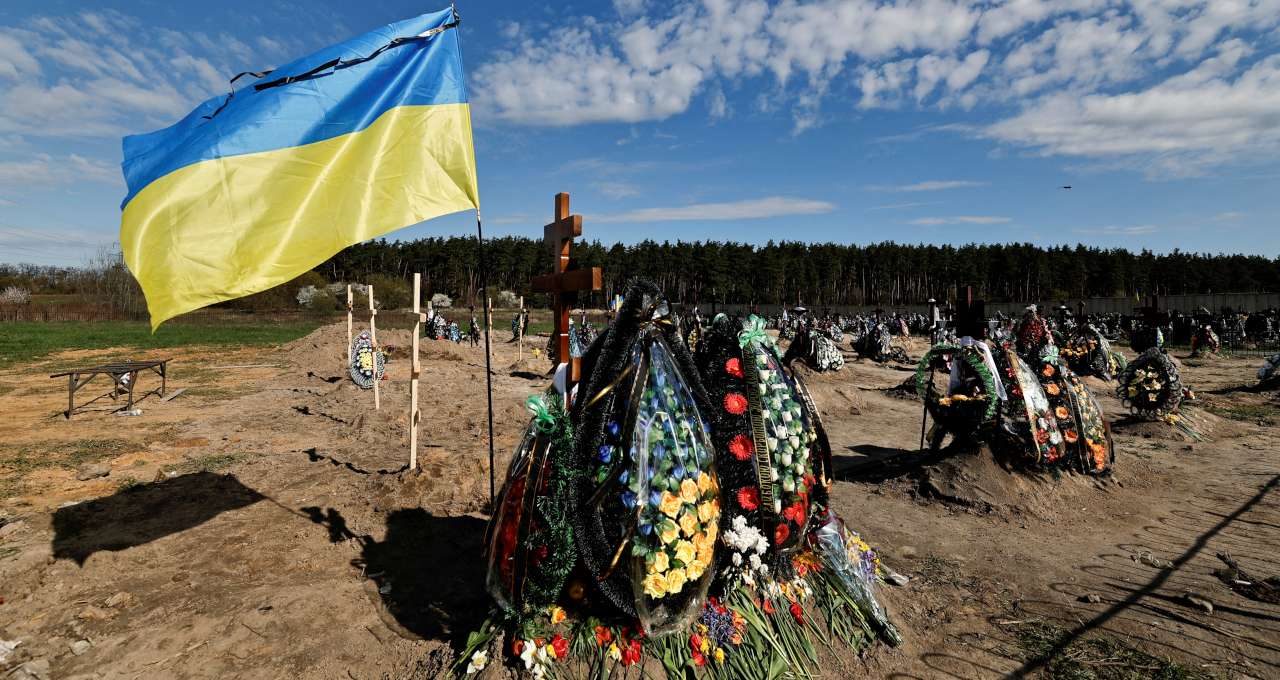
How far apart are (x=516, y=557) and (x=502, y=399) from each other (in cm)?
1162

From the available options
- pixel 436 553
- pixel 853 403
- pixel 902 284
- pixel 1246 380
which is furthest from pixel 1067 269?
pixel 436 553

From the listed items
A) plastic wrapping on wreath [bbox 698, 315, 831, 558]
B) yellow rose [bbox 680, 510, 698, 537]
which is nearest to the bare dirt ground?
plastic wrapping on wreath [bbox 698, 315, 831, 558]

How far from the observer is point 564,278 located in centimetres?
371

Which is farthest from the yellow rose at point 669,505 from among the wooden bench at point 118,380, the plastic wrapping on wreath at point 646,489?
the wooden bench at point 118,380

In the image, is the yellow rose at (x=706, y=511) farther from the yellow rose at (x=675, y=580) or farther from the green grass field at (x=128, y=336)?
the green grass field at (x=128, y=336)

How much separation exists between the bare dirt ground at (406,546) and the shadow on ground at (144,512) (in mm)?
39

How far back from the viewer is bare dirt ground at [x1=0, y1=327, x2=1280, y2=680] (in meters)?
3.95

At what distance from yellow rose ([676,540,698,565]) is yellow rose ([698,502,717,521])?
6.6 inches

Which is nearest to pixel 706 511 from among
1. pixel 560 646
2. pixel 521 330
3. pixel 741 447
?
pixel 741 447

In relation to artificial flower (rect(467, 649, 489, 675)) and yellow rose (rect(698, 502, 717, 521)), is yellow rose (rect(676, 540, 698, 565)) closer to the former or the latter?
yellow rose (rect(698, 502, 717, 521))

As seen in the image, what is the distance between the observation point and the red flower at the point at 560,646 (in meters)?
3.19

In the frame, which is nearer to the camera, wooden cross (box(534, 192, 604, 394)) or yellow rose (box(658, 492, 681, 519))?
yellow rose (box(658, 492, 681, 519))

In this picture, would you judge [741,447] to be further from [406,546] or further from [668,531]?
[406,546]

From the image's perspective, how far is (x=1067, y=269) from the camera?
3346 inches
